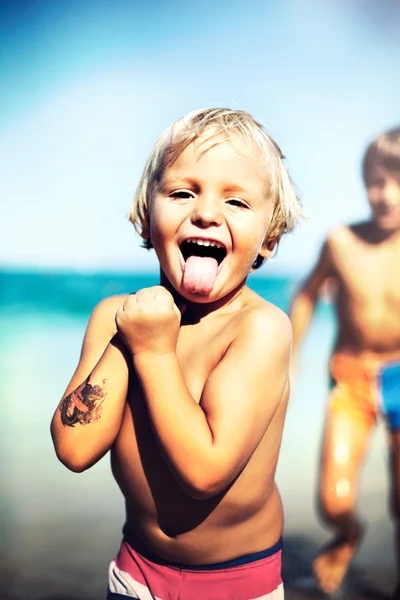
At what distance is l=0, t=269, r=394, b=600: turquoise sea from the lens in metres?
1.35

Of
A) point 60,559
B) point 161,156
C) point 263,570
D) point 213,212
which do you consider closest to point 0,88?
point 161,156

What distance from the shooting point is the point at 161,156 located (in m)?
0.85

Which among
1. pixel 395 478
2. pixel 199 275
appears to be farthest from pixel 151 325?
pixel 395 478

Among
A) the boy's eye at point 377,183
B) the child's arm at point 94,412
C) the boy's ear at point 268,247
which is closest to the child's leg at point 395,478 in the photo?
the boy's eye at point 377,183

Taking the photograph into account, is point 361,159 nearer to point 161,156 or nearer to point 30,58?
point 30,58

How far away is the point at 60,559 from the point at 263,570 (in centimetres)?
64

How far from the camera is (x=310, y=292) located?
6.07 ft

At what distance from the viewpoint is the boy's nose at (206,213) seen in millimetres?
777

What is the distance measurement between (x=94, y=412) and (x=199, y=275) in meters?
0.21

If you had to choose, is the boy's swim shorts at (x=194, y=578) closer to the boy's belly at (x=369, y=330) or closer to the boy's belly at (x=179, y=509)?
the boy's belly at (x=179, y=509)

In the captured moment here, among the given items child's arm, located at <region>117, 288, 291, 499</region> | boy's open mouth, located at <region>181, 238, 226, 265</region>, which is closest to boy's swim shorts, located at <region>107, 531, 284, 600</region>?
child's arm, located at <region>117, 288, 291, 499</region>

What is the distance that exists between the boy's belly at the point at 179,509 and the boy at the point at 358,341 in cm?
68

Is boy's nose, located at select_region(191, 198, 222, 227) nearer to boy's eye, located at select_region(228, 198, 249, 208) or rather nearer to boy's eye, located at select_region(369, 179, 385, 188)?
boy's eye, located at select_region(228, 198, 249, 208)

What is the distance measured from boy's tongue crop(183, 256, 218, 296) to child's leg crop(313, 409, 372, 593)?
0.89m
